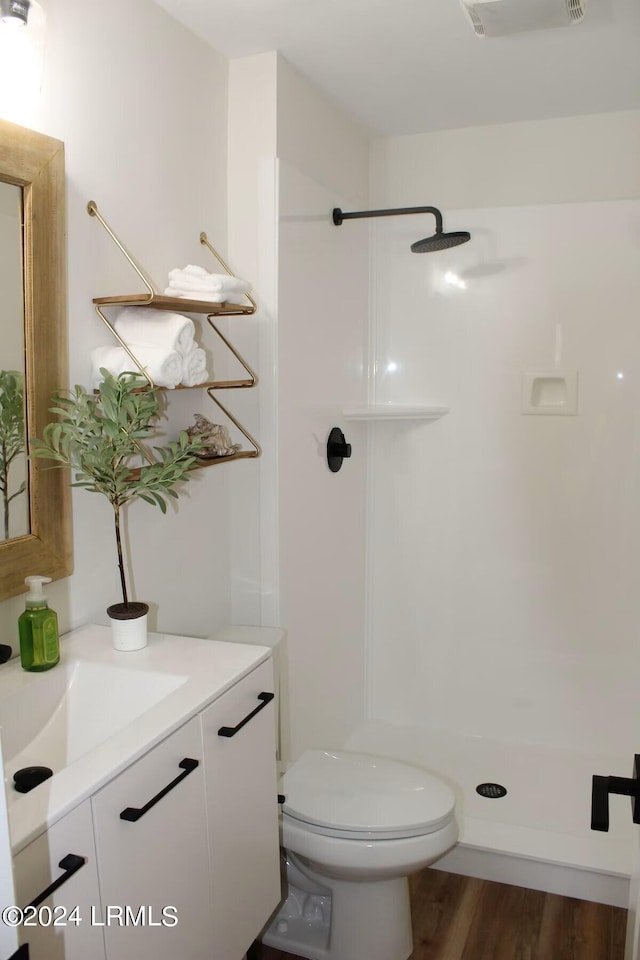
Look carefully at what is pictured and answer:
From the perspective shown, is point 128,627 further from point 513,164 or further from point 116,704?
point 513,164

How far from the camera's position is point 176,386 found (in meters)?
1.68

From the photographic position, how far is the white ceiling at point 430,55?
186 centimetres

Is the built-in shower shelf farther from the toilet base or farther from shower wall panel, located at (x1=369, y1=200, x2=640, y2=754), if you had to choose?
the toilet base

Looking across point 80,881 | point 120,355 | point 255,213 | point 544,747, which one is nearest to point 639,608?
point 544,747

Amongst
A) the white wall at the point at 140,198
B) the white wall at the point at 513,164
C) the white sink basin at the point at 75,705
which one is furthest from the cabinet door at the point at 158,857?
the white wall at the point at 513,164

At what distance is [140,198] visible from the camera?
1.80 meters

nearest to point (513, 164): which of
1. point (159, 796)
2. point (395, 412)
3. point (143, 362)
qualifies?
point (395, 412)

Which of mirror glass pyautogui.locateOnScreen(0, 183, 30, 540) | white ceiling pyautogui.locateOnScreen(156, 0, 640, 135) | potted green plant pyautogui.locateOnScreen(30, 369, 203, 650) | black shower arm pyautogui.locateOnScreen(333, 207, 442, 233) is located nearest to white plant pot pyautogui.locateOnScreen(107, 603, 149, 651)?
potted green plant pyautogui.locateOnScreen(30, 369, 203, 650)

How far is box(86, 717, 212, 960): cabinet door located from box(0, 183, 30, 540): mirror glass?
1.71 ft

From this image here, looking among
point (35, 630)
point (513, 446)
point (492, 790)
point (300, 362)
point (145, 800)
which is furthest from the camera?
point (513, 446)

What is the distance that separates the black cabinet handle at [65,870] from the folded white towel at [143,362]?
90cm

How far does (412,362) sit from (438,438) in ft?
0.97

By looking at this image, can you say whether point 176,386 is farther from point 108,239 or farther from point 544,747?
point 544,747

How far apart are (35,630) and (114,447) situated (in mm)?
364
